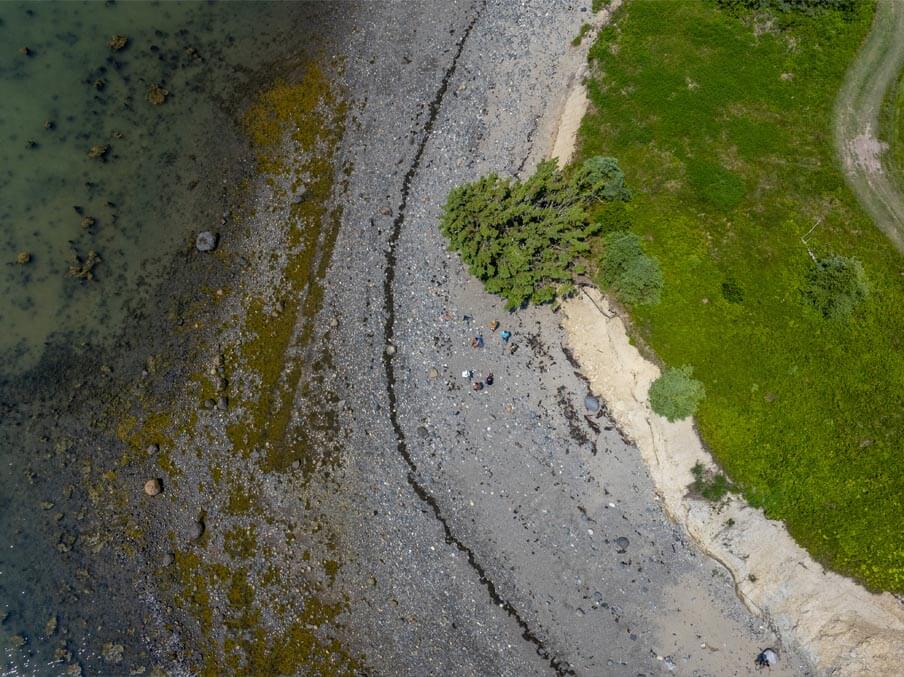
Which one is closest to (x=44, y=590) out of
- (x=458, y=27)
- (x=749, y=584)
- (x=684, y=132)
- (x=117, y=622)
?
(x=117, y=622)

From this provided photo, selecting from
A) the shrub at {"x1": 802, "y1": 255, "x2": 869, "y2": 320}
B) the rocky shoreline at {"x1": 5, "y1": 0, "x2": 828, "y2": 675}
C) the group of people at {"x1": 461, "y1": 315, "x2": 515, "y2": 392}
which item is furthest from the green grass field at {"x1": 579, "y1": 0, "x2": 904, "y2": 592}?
the group of people at {"x1": 461, "y1": 315, "x2": 515, "y2": 392}

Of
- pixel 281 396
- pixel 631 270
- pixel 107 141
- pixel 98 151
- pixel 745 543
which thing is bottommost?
pixel 745 543

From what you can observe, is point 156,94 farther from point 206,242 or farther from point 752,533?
point 752,533

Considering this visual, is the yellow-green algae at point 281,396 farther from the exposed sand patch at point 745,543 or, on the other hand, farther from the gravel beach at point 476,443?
the exposed sand patch at point 745,543

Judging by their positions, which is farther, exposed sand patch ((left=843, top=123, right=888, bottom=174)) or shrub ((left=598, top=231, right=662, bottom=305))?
exposed sand patch ((left=843, top=123, right=888, bottom=174))

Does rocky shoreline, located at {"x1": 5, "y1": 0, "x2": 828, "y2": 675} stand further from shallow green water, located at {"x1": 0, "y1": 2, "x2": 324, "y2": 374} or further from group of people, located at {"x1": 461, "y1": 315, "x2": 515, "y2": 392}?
shallow green water, located at {"x1": 0, "y1": 2, "x2": 324, "y2": 374}

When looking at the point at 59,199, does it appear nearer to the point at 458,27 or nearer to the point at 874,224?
the point at 458,27

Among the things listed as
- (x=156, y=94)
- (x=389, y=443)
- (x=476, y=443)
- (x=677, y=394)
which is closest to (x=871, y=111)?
(x=677, y=394)
